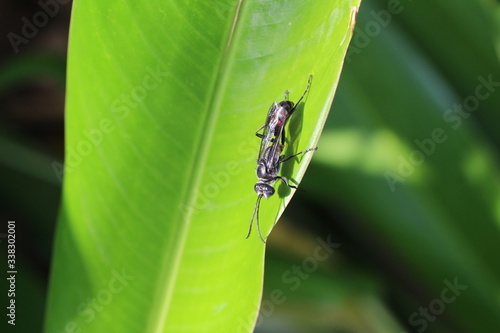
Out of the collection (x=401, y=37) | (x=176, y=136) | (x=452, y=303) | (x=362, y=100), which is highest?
(x=401, y=37)

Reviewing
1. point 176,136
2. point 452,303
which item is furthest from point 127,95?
point 452,303

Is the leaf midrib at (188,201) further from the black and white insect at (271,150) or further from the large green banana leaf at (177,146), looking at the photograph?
the black and white insect at (271,150)

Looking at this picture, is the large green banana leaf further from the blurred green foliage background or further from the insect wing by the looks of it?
the blurred green foliage background

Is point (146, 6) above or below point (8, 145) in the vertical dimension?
below

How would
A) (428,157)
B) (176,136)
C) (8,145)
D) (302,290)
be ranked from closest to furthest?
(176,136) → (428,157) → (302,290) → (8,145)

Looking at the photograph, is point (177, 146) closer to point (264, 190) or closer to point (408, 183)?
point (264, 190)

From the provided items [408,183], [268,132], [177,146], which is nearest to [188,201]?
[177,146]

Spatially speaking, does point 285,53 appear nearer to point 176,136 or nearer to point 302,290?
point 176,136
